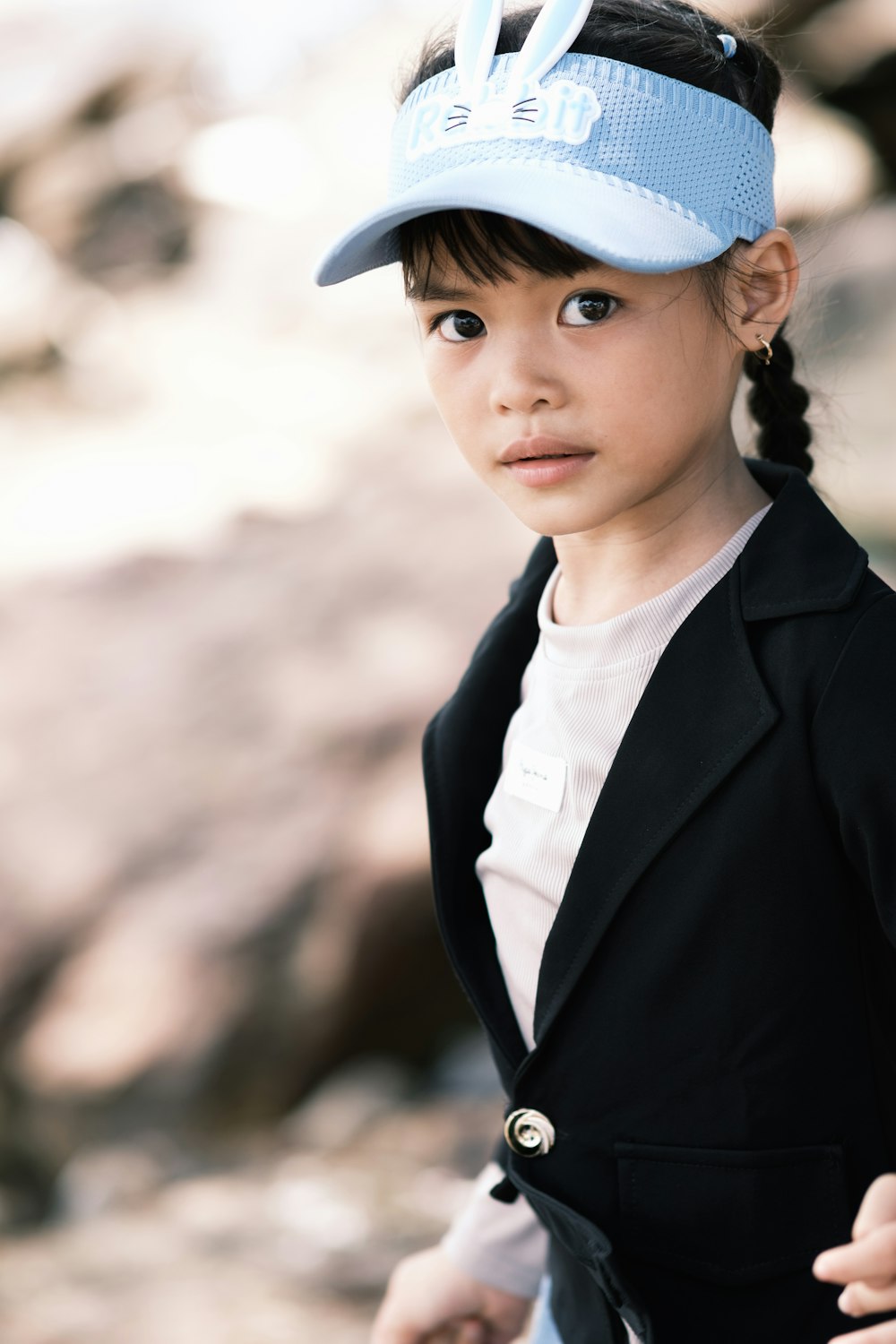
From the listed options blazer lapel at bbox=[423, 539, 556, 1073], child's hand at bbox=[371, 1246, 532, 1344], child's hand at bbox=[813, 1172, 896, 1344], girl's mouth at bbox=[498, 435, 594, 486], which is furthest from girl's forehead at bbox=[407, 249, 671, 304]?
child's hand at bbox=[371, 1246, 532, 1344]

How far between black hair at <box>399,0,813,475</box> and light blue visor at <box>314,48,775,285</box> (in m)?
0.03

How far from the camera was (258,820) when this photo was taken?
112 inches

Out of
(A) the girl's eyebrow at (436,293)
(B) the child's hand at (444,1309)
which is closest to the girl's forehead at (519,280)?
(A) the girl's eyebrow at (436,293)

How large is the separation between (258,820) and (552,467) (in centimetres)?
197

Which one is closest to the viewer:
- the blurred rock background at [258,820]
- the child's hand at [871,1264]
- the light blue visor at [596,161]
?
the child's hand at [871,1264]

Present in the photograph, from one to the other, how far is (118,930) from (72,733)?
56cm

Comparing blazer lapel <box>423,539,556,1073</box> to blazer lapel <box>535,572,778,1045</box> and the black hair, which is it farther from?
the black hair

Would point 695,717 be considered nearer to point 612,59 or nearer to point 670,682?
point 670,682

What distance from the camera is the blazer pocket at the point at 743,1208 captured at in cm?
96

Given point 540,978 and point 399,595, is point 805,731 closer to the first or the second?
point 540,978

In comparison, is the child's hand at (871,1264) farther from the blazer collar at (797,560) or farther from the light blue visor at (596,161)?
the light blue visor at (596,161)

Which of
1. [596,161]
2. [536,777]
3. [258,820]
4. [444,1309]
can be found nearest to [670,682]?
[536,777]

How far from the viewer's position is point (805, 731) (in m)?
0.90

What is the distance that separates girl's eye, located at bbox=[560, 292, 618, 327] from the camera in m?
0.96
